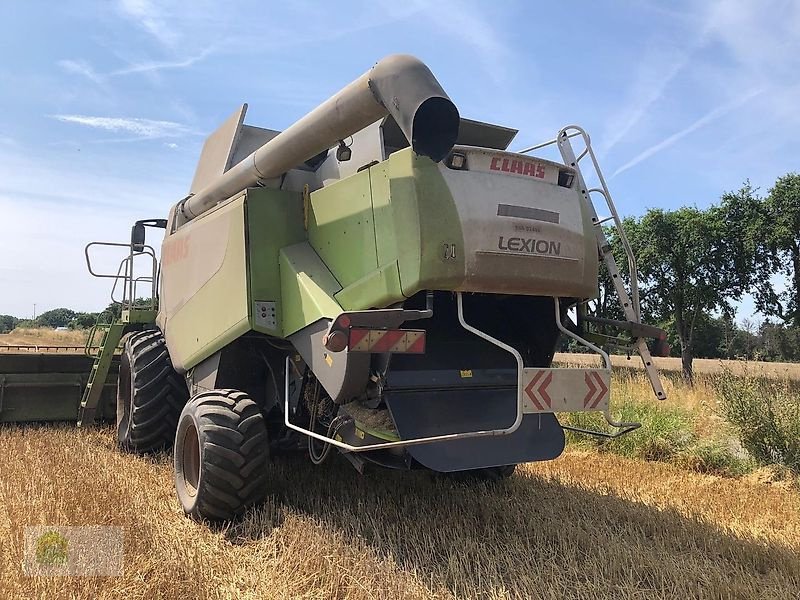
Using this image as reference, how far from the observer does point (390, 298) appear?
3.41m

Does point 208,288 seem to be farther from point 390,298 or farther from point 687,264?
point 687,264

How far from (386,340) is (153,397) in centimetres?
291

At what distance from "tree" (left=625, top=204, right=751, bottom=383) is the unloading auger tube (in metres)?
17.1

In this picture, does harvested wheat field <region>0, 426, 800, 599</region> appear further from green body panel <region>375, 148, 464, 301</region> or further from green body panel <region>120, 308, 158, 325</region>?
green body panel <region>120, 308, 158, 325</region>

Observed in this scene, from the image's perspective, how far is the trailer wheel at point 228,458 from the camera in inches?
151

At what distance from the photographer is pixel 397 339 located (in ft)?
A: 10.8

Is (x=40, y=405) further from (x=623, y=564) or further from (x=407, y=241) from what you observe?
(x=623, y=564)

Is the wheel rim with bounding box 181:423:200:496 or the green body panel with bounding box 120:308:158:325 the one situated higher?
the green body panel with bounding box 120:308:158:325

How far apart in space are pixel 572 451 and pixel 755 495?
6.31ft

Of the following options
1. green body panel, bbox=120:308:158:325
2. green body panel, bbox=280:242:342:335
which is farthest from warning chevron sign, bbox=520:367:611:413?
green body panel, bbox=120:308:158:325

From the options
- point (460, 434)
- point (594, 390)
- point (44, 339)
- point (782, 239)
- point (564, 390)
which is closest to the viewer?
point (460, 434)

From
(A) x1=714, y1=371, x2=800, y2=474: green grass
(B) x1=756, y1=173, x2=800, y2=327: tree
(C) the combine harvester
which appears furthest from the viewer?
(B) x1=756, y1=173, x2=800, y2=327: tree

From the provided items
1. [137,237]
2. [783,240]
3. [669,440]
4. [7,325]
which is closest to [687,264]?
[783,240]

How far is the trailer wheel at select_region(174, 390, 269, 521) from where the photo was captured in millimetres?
3828
